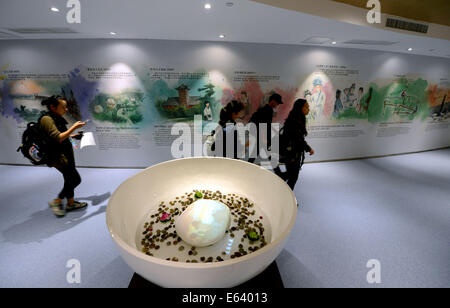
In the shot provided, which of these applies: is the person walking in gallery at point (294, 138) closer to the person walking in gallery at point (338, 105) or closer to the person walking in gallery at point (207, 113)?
the person walking in gallery at point (207, 113)

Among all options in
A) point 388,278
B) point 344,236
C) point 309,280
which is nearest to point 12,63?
point 309,280

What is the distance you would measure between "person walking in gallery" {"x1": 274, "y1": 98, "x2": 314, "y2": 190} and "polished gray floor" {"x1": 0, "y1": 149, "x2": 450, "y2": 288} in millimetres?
666

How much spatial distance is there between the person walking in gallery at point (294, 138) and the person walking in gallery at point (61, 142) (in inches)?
94.9

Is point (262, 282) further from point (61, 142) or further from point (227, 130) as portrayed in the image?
point (61, 142)

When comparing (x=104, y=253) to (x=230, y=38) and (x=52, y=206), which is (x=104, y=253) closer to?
(x=52, y=206)

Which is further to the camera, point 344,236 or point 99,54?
point 99,54

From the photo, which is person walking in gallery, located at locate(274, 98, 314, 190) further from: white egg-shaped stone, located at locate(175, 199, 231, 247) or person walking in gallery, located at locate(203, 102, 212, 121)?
person walking in gallery, located at locate(203, 102, 212, 121)

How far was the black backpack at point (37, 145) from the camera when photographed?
6.34 ft

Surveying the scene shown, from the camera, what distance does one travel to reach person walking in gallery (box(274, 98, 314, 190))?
85.0 inches

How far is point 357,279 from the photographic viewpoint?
5.00 feet

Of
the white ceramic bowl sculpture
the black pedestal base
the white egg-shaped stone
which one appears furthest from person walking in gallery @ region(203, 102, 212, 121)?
the black pedestal base

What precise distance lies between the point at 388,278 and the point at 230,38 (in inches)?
141

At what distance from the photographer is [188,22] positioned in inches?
91.5

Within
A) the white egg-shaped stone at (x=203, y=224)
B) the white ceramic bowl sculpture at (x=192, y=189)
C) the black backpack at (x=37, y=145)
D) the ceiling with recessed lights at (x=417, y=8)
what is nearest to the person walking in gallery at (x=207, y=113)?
the white ceramic bowl sculpture at (x=192, y=189)
